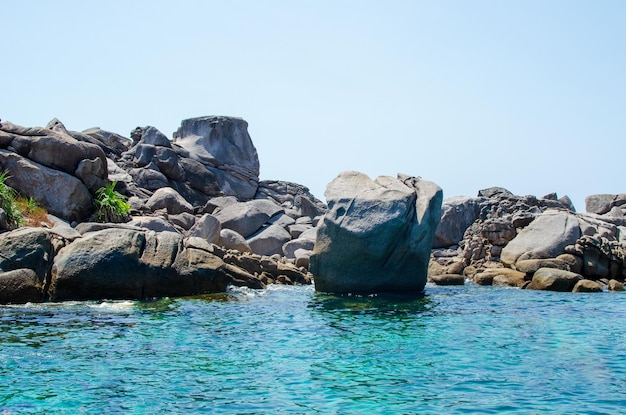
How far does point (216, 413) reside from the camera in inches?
403

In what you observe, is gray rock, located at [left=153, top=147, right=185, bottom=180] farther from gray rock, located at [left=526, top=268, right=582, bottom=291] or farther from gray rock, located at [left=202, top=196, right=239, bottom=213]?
gray rock, located at [left=526, top=268, right=582, bottom=291]

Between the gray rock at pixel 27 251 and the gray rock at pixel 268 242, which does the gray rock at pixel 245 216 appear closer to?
the gray rock at pixel 268 242

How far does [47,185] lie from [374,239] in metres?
17.6

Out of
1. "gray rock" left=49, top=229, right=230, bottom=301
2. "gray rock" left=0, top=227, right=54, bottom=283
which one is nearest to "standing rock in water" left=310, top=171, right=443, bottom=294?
"gray rock" left=49, top=229, right=230, bottom=301

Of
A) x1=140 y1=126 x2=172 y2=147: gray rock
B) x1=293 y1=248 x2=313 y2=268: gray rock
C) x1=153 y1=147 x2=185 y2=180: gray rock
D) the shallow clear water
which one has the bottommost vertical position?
the shallow clear water

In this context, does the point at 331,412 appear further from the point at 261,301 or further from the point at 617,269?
the point at 617,269

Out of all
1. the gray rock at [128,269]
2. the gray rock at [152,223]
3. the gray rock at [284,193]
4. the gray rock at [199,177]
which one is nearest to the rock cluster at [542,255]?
the gray rock at [128,269]

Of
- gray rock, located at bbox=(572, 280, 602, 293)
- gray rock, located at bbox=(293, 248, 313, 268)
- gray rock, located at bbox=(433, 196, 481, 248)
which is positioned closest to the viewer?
gray rock, located at bbox=(572, 280, 602, 293)

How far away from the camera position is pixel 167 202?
43.7 meters

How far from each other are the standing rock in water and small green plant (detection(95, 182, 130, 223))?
12.9m

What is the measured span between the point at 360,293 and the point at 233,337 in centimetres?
923

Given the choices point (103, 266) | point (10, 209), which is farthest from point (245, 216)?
point (103, 266)

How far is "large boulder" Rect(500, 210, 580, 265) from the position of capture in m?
31.3

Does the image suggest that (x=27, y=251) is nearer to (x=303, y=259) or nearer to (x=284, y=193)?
(x=303, y=259)
